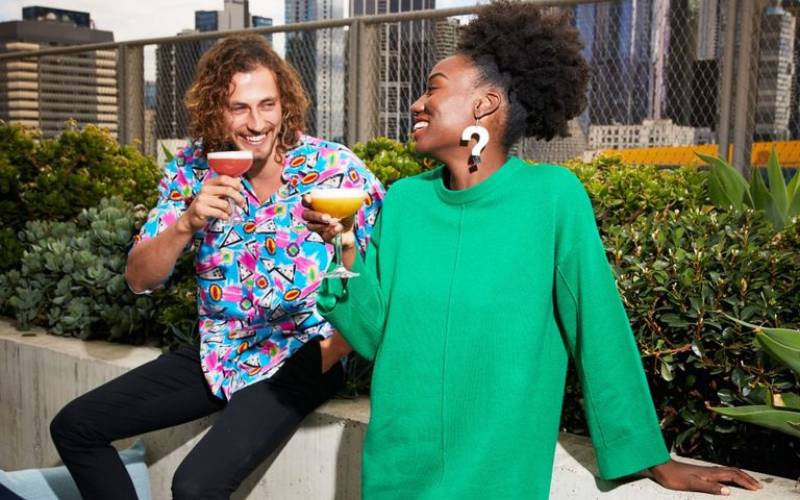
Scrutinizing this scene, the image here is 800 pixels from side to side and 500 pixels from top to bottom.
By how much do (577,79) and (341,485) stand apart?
4.97 ft

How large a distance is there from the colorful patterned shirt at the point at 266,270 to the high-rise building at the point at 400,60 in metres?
3.21

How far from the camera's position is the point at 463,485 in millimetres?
2021

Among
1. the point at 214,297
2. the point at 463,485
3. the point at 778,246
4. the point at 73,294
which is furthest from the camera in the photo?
the point at 73,294

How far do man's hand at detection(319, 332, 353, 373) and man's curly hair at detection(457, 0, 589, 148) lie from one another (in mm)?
1004

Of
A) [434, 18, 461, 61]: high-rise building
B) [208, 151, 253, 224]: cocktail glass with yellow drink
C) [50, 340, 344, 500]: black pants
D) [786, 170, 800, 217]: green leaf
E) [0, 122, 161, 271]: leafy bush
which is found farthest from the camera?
[434, 18, 461, 61]: high-rise building

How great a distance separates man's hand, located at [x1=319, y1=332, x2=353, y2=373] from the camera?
2881 millimetres

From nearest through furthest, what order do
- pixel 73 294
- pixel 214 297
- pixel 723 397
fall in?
pixel 723 397 → pixel 214 297 → pixel 73 294

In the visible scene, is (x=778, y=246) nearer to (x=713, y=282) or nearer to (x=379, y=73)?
(x=713, y=282)

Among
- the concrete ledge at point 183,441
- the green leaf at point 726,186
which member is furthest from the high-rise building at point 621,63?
the concrete ledge at point 183,441

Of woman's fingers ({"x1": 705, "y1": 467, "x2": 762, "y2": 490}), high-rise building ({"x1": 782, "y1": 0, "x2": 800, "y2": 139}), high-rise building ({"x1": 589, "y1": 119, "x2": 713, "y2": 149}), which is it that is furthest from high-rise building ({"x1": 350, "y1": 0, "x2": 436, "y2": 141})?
woman's fingers ({"x1": 705, "y1": 467, "x2": 762, "y2": 490})

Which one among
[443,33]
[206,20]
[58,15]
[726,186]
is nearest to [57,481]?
[726,186]

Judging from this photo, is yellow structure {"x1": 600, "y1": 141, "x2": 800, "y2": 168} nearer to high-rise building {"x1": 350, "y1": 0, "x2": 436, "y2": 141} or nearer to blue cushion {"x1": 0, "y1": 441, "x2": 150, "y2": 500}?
high-rise building {"x1": 350, "y1": 0, "x2": 436, "y2": 141}

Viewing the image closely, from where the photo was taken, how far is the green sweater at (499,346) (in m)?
2.03

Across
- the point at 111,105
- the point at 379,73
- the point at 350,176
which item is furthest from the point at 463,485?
the point at 111,105
